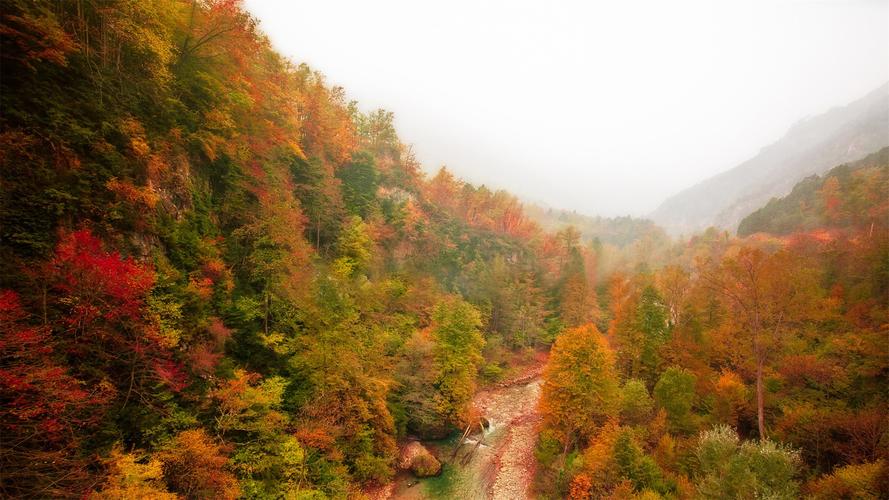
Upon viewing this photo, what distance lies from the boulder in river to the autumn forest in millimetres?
177

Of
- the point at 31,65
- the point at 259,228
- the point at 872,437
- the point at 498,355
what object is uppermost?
the point at 31,65

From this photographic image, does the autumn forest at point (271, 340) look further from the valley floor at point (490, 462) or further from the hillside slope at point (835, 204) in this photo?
the hillside slope at point (835, 204)

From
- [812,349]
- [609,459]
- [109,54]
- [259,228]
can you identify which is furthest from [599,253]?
[109,54]

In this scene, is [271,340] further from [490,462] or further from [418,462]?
[490,462]

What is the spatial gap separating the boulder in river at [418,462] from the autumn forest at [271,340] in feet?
0.58

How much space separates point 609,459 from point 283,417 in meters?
18.9

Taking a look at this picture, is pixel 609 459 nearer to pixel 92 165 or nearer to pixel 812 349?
pixel 812 349

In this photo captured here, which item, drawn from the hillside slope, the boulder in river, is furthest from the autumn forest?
the hillside slope

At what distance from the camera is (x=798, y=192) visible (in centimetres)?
7850

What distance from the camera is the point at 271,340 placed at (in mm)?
19391

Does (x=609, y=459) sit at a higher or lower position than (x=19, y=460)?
lower

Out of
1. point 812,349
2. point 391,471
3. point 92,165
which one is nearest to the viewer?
point 92,165

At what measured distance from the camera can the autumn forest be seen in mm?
10859

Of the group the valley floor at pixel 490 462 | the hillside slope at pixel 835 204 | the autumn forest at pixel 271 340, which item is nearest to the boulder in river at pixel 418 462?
the autumn forest at pixel 271 340
